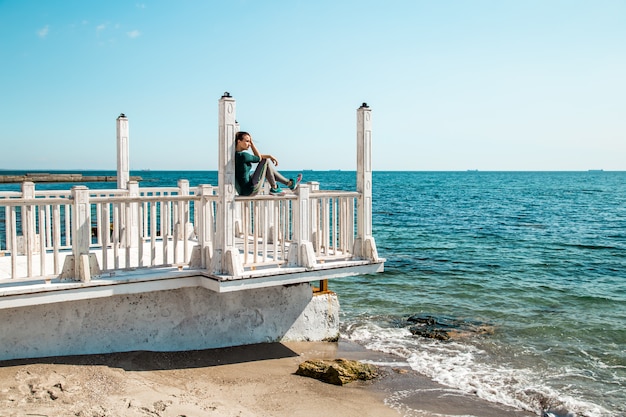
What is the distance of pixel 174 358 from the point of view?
9.06m

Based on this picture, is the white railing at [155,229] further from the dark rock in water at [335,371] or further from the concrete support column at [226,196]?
the dark rock in water at [335,371]

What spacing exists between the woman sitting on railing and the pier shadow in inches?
102

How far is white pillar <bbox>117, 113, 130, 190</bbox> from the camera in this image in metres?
12.4

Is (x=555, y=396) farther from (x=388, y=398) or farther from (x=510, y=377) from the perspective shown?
(x=388, y=398)

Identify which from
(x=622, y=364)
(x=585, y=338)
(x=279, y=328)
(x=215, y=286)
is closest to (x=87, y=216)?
(x=215, y=286)

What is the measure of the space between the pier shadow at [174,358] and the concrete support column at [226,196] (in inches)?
60.2

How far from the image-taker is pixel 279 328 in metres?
10.3

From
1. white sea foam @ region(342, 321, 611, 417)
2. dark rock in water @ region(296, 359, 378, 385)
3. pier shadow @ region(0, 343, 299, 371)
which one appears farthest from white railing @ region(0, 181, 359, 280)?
white sea foam @ region(342, 321, 611, 417)

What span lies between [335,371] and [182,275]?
112 inches

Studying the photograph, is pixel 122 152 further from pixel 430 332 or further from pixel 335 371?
pixel 430 332

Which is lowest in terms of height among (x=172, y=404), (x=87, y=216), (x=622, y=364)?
(x=622, y=364)

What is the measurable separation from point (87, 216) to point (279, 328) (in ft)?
12.8

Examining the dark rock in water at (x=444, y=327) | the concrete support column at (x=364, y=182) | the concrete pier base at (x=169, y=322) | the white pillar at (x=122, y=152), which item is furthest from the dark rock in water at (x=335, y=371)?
the white pillar at (x=122, y=152)

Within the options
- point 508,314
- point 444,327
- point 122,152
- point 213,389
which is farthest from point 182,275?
point 508,314
